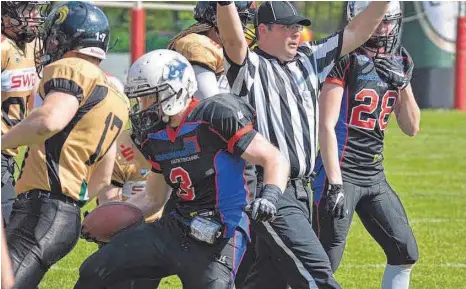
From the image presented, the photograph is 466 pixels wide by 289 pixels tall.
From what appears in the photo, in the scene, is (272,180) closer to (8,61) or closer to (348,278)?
(8,61)

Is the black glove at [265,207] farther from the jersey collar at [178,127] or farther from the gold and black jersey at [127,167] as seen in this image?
the gold and black jersey at [127,167]

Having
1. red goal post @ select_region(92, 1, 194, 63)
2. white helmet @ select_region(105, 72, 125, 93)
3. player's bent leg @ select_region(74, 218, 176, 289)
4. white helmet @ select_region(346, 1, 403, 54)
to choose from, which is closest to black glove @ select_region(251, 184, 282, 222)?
player's bent leg @ select_region(74, 218, 176, 289)

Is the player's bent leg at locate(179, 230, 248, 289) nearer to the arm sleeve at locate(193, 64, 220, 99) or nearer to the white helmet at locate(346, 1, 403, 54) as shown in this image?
the arm sleeve at locate(193, 64, 220, 99)

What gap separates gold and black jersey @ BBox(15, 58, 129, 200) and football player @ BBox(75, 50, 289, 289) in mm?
193

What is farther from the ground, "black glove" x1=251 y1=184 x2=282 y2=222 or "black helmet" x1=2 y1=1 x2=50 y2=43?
"black helmet" x1=2 y1=1 x2=50 y2=43

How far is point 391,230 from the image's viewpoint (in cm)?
577

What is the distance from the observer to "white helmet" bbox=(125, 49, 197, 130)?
450 cm

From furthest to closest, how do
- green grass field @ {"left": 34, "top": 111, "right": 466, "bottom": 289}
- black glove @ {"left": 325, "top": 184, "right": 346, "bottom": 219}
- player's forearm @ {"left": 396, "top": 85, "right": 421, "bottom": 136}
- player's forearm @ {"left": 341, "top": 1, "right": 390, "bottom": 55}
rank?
green grass field @ {"left": 34, "top": 111, "right": 466, "bottom": 289}, player's forearm @ {"left": 396, "top": 85, "right": 421, "bottom": 136}, black glove @ {"left": 325, "top": 184, "right": 346, "bottom": 219}, player's forearm @ {"left": 341, "top": 1, "right": 390, "bottom": 55}

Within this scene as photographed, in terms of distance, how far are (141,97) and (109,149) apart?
0.49 m

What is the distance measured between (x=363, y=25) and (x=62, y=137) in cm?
166

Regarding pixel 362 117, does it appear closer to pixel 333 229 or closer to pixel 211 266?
pixel 333 229

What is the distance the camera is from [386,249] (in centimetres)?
588

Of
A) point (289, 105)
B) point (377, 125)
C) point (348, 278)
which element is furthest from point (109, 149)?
point (348, 278)

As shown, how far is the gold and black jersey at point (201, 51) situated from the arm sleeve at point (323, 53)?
497 mm
